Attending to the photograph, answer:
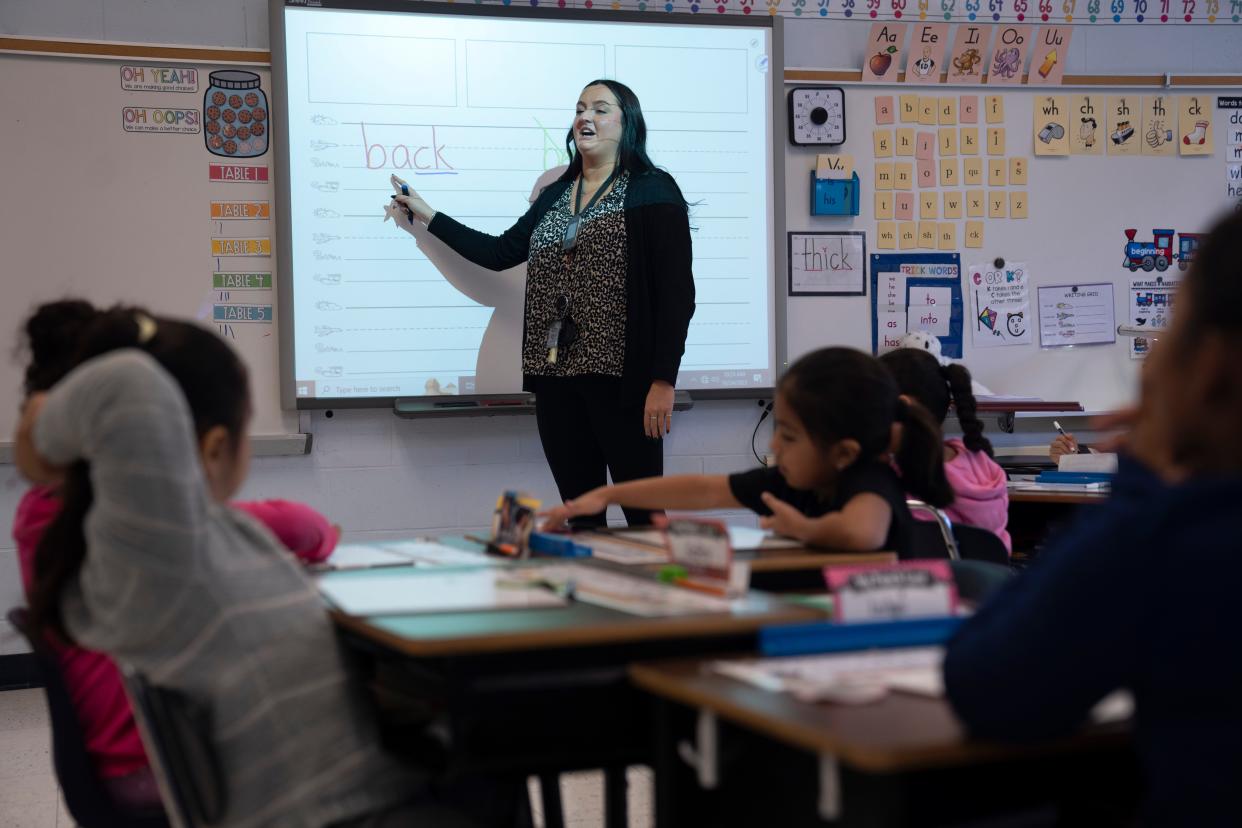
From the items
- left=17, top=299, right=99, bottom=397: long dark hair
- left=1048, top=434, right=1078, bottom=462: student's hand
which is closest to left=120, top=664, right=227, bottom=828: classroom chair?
left=17, top=299, right=99, bottom=397: long dark hair

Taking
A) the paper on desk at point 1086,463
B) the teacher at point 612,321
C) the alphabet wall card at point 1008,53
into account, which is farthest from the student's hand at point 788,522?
the alphabet wall card at point 1008,53

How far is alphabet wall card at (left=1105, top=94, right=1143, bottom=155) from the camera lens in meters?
4.76

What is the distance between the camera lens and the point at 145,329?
55.7 inches

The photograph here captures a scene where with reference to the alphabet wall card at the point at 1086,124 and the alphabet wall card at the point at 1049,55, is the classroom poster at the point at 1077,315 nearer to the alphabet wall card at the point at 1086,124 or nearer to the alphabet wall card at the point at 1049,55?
the alphabet wall card at the point at 1086,124

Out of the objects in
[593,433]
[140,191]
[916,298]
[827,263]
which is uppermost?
[140,191]

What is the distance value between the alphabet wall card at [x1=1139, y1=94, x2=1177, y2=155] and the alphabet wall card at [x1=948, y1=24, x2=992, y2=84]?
0.66 m

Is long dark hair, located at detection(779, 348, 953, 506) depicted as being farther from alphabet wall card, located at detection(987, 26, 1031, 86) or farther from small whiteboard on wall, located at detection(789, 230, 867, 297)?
alphabet wall card, located at detection(987, 26, 1031, 86)

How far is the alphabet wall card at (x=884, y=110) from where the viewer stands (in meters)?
4.60

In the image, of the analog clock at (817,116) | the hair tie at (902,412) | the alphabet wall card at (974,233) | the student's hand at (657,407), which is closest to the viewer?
the hair tie at (902,412)

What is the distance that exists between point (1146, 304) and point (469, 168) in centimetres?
257

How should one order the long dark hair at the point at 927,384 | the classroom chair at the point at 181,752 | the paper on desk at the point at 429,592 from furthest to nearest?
1. the long dark hair at the point at 927,384
2. the paper on desk at the point at 429,592
3. the classroom chair at the point at 181,752

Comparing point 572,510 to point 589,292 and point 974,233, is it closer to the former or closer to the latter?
point 589,292

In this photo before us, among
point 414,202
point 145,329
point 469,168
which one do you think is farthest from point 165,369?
point 469,168

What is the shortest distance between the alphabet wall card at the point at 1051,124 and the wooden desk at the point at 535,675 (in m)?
3.73
